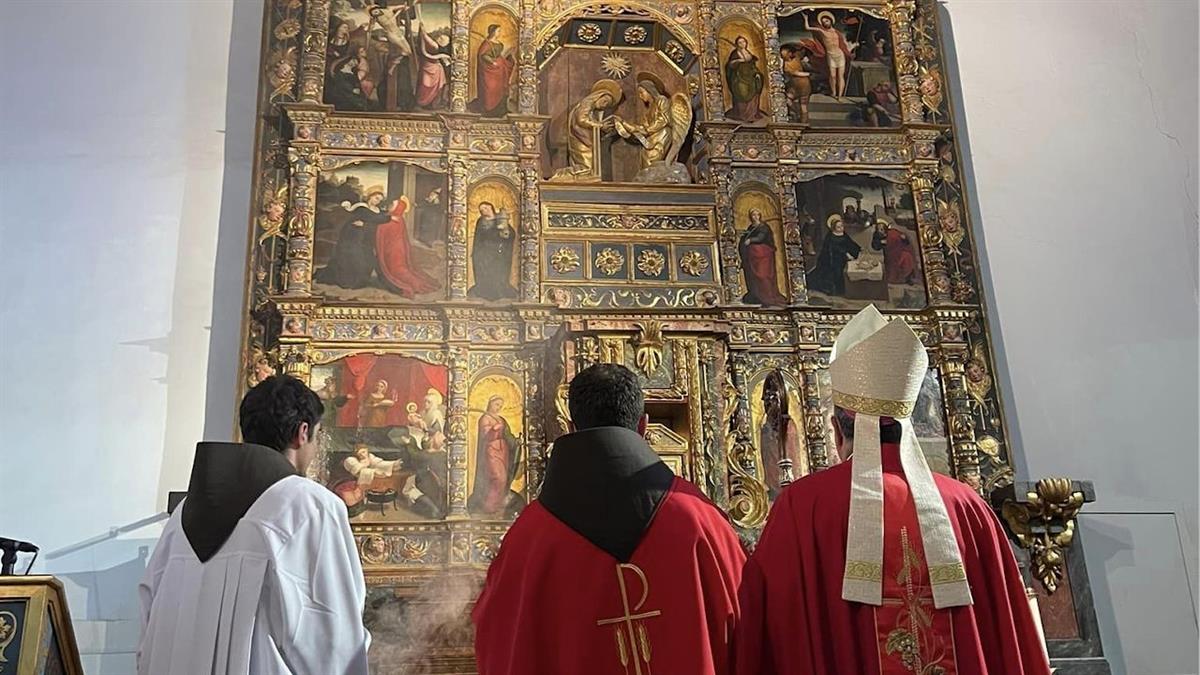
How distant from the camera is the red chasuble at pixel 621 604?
11.5 feet

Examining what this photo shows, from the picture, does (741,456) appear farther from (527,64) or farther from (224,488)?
(224,488)

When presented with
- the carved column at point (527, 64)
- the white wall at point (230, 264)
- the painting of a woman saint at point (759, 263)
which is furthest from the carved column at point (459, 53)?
the painting of a woman saint at point (759, 263)

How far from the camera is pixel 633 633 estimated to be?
11.6 feet

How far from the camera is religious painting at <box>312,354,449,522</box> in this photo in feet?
20.9

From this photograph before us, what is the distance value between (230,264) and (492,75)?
220 cm

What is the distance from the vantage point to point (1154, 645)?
6555 mm

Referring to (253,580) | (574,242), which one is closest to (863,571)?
(253,580)

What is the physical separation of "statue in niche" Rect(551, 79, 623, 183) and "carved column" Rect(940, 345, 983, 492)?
2585mm

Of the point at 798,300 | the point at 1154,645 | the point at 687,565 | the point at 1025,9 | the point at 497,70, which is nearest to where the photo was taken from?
the point at 687,565

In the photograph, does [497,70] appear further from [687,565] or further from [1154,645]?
[1154,645]

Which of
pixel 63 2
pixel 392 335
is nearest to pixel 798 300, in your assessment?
pixel 392 335

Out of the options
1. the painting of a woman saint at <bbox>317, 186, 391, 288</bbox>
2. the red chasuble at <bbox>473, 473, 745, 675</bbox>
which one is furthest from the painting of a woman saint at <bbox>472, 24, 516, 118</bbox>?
the red chasuble at <bbox>473, 473, 745, 675</bbox>

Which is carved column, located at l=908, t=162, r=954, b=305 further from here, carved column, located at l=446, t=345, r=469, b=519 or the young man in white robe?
the young man in white robe

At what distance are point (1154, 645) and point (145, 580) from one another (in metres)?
5.69
